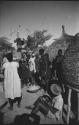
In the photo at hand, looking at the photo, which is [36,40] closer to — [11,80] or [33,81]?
[33,81]

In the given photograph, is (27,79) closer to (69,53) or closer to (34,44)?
(34,44)

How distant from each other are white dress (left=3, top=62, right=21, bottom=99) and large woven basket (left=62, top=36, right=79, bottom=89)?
1314 mm

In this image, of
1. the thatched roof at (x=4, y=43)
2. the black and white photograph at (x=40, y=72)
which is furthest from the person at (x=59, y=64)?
the thatched roof at (x=4, y=43)

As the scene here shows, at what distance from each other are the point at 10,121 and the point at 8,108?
0.70 metres

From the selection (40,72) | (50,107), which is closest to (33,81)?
(40,72)

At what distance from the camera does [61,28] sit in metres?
6.19

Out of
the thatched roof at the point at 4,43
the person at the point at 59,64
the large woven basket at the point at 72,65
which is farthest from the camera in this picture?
the thatched roof at the point at 4,43

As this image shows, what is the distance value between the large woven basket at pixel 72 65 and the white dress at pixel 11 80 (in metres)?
1.31

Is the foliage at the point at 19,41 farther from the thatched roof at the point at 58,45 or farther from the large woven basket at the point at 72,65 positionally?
the large woven basket at the point at 72,65

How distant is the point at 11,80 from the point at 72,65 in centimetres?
167

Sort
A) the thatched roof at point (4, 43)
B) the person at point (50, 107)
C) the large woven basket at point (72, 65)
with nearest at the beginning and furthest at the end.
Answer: the large woven basket at point (72, 65) < the person at point (50, 107) < the thatched roof at point (4, 43)

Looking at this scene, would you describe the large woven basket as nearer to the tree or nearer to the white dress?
the white dress

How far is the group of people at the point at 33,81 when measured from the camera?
153 inches

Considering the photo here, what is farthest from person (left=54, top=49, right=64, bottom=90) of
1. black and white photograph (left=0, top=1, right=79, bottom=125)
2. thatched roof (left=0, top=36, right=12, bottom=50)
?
thatched roof (left=0, top=36, right=12, bottom=50)
